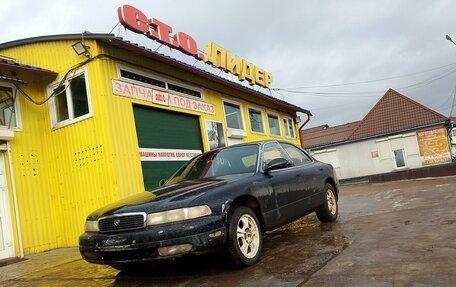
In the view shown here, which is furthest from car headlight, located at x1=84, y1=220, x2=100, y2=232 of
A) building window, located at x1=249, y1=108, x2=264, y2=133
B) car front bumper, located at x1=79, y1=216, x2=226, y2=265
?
building window, located at x1=249, y1=108, x2=264, y2=133

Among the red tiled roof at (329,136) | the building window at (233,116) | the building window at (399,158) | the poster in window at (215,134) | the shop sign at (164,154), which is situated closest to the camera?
the shop sign at (164,154)

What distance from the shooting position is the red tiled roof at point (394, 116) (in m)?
27.2

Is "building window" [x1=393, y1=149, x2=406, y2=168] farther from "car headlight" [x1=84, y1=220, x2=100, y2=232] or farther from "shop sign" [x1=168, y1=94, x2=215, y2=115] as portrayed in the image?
"car headlight" [x1=84, y1=220, x2=100, y2=232]

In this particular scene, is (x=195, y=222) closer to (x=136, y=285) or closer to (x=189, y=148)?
(x=136, y=285)

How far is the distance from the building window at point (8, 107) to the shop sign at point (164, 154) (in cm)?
273

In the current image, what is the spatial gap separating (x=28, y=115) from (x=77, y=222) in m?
2.62

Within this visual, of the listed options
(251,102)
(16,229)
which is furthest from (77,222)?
(251,102)

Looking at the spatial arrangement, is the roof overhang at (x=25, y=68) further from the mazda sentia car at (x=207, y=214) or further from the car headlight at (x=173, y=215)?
the car headlight at (x=173, y=215)

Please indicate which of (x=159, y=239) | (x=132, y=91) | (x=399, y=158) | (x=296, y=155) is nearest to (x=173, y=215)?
(x=159, y=239)

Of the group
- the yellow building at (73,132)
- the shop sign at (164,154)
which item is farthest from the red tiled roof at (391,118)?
the yellow building at (73,132)

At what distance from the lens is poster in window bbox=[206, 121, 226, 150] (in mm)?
12211

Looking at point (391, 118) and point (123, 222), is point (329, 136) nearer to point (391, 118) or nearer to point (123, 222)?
point (391, 118)

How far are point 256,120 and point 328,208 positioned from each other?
30.0 feet

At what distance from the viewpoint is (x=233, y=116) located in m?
14.2
